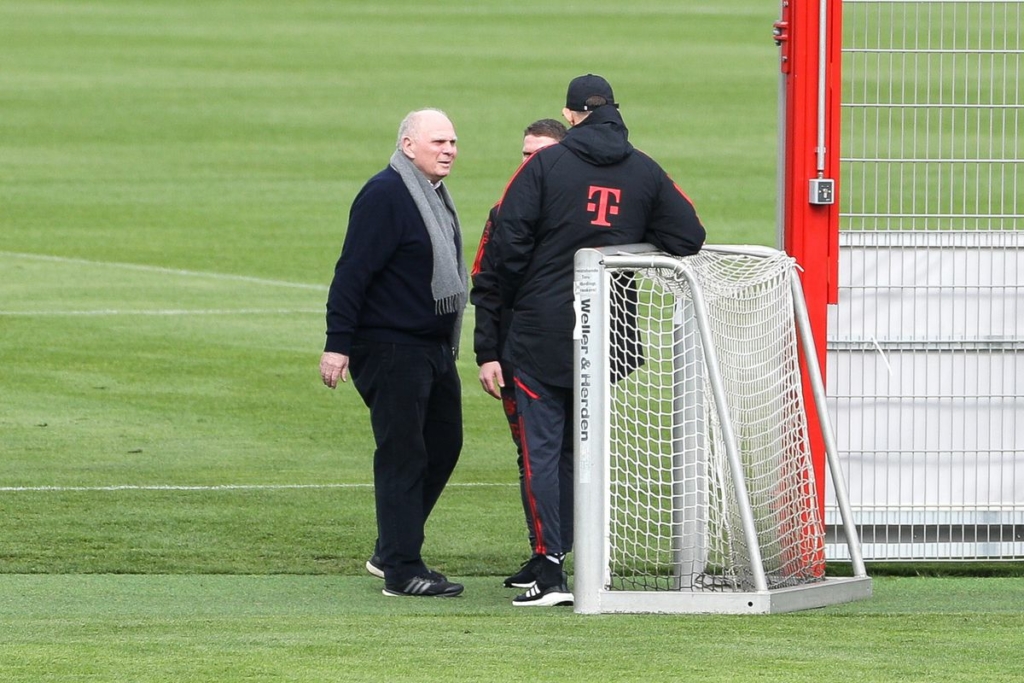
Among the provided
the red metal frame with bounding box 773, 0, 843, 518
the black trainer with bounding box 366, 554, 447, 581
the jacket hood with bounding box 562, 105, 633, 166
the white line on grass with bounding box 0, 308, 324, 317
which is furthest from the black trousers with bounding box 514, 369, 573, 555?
the white line on grass with bounding box 0, 308, 324, 317

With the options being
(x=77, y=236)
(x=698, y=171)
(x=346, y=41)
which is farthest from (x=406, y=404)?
(x=346, y=41)

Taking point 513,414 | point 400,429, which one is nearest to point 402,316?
point 400,429

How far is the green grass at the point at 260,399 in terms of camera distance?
19.3 ft

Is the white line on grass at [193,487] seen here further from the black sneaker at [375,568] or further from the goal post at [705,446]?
the goal post at [705,446]

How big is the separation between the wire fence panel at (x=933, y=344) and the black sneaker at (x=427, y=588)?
1.56m

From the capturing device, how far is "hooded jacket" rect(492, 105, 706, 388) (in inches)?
270

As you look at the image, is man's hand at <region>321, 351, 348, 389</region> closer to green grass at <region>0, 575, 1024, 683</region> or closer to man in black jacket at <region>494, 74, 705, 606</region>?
man in black jacket at <region>494, 74, 705, 606</region>

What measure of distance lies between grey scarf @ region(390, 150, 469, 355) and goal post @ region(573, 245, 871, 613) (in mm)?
662

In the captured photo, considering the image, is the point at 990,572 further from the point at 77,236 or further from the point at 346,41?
the point at 346,41

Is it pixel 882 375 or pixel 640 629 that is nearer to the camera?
pixel 640 629

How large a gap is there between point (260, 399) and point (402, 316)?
4595mm

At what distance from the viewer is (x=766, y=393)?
7.29 metres

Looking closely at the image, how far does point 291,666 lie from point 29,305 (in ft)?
33.2

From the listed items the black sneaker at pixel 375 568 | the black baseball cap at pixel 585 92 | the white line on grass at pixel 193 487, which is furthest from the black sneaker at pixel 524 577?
the white line on grass at pixel 193 487
